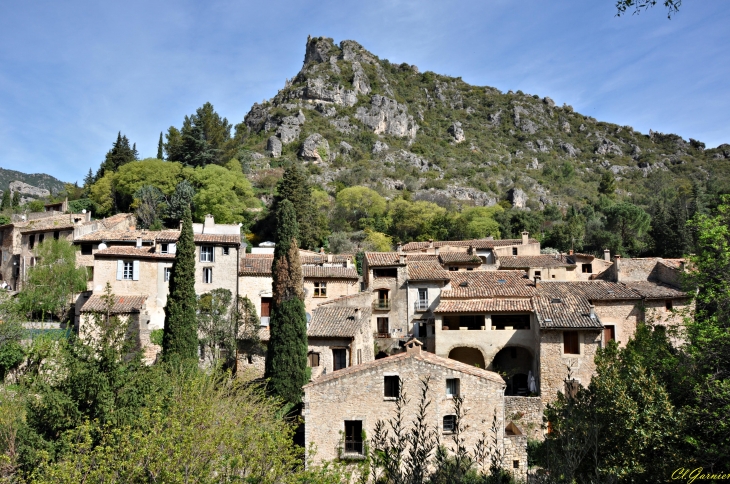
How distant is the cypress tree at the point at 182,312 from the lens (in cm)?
2561

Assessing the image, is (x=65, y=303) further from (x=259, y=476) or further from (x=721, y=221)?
(x=721, y=221)

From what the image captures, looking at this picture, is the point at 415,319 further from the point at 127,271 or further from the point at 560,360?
the point at 127,271

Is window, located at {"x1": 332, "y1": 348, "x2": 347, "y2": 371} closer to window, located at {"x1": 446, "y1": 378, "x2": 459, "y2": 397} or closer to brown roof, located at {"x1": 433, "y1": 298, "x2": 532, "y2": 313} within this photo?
brown roof, located at {"x1": 433, "y1": 298, "x2": 532, "y2": 313}

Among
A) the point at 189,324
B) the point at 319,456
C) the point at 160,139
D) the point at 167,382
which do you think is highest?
the point at 160,139

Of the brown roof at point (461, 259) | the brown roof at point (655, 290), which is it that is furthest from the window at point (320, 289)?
the brown roof at point (655, 290)

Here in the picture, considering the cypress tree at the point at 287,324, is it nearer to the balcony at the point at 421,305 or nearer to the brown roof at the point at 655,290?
the balcony at the point at 421,305

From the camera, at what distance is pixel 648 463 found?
42.7ft

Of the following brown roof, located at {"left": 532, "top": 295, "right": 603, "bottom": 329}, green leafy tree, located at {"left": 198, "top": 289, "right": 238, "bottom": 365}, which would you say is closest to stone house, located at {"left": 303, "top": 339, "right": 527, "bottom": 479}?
brown roof, located at {"left": 532, "top": 295, "right": 603, "bottom": 329}

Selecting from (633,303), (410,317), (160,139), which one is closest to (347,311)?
(410,317)

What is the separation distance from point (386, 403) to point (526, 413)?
7724 mm

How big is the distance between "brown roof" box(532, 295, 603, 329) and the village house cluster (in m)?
0.10

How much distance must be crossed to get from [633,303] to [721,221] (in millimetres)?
10733

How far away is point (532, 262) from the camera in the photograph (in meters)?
42.2

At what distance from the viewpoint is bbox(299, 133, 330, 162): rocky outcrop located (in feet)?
317
